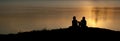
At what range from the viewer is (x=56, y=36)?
17.6 metres

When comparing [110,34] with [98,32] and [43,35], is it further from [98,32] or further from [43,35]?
[43,35]

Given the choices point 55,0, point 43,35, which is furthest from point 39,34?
point 55,0

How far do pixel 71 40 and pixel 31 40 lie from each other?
221 centimetres

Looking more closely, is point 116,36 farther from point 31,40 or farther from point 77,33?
point 31,40

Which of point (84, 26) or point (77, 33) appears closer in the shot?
point (77, 33)

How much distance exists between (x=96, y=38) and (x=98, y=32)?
104cm

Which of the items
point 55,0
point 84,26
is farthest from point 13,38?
point 55,0

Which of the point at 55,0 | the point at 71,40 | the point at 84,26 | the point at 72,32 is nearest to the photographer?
the point at 71,40

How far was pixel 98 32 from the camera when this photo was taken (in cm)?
1841

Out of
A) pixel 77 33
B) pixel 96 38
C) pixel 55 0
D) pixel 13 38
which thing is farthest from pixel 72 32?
pixel 55 0

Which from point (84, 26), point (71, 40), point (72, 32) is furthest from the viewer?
point (84, 26)

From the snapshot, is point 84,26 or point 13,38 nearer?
point 13,38

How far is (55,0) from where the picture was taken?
93688 mm

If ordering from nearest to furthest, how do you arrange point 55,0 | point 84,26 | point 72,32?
point 72,32
point 84,26
point 55,0
